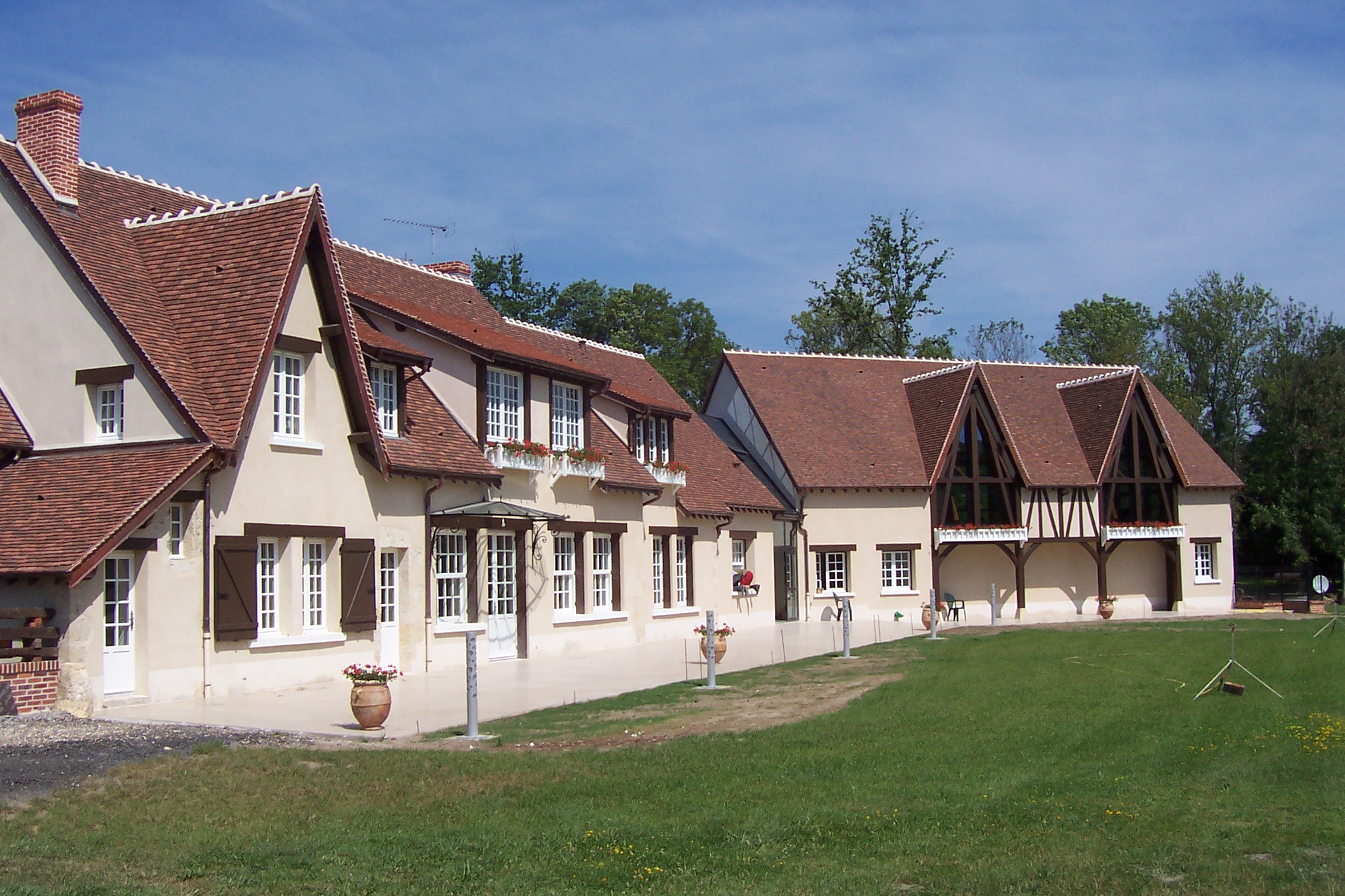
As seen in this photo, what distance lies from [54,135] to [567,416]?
11.4 metres

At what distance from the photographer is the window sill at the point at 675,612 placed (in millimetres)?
31250

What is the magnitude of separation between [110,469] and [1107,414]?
1380 inches

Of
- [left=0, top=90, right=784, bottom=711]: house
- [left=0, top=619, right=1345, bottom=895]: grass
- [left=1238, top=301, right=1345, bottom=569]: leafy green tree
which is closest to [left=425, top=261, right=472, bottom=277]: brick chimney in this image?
[left=0, top=90, right=784, bottom=711]: house

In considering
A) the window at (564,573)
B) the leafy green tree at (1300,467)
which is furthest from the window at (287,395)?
the leafy green tree at (1300,467)

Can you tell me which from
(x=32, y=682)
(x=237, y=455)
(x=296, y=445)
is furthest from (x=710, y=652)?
(x=32, y=682)

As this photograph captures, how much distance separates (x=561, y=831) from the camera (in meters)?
9.47

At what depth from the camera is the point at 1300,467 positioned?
174ft

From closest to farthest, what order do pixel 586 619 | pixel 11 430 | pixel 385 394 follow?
pixel 11 430
pixel 385 394
pixel 586 619

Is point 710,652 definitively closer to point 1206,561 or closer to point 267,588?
point 267,588

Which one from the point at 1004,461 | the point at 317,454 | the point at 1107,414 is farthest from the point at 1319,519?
the point at 317,454

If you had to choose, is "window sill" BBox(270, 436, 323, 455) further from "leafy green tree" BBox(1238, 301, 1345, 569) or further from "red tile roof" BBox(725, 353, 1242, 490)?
"leafy green tree" BBox(1238, 301, 1345, 569)

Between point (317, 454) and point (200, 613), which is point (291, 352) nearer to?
point (317, 454)

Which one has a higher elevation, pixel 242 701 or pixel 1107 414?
pixel 1107 414

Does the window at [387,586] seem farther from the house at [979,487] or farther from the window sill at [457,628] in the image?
the house at [979,487]
